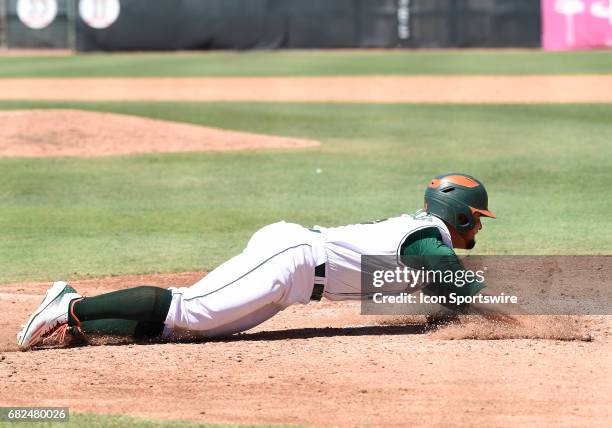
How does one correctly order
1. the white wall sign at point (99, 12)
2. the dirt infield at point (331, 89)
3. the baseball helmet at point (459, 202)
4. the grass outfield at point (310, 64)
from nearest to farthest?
the baseball helmet at point (459, 202)
the dirt infield at point (331, 89)
the grass outfield at point (310, 64)
the white wall sign at point (99, 12)

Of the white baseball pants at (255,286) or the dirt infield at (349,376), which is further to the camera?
the white baseball pants at (255,286)

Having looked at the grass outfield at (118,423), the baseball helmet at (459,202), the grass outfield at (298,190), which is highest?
the baseball helmet at (459,202)

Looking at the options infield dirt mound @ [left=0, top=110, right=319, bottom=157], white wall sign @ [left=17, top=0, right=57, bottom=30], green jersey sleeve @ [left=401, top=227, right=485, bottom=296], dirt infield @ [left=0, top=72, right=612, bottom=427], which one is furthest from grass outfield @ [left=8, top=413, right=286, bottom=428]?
white wall sign @ [left=17, top=0, right=57, bottom=30]

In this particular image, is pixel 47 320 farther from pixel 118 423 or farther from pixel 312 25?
pixel 312 25

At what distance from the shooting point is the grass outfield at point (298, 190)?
9.76 m

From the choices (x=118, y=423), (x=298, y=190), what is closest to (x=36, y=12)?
(x=298, y=190)

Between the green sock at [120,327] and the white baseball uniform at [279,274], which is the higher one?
the white baseball uniform at [279,274]

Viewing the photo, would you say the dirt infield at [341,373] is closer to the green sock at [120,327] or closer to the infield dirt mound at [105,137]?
the green sock at [120,327]

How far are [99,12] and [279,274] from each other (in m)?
30.5

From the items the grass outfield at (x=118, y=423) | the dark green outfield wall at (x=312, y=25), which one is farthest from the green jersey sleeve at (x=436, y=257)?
the dark green outfield wall at (x=312, y=25)

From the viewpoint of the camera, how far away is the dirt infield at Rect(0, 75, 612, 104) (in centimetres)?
2252

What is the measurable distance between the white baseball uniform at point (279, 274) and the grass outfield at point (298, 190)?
2641 millimetres

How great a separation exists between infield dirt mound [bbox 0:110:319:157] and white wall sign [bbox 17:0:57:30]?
20.7m

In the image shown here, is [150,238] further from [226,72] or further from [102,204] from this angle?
[226,72]
